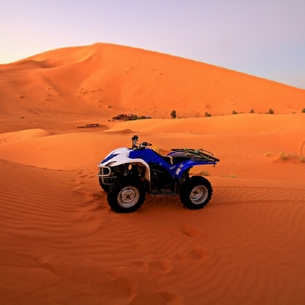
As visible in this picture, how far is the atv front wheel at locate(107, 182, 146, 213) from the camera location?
4.52 m

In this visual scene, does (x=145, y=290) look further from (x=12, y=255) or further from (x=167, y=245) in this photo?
(x=12, y=255)

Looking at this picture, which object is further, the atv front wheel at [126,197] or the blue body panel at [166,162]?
the blue body panel at [166,162]

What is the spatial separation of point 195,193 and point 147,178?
1.08m

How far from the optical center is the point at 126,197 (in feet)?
15.4

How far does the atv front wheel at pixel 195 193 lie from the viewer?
4910 mm

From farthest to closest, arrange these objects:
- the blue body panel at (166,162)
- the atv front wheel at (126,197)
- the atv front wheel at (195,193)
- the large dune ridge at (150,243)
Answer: the atv front wheel at (195,193) < the blue body panel at (166,162) < the atv front wheel at (126,197) < the large dune ridge at (150,243)

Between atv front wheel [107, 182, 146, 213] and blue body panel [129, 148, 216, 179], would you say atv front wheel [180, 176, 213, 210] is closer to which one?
blue body panel [129, 148, 216, 179]

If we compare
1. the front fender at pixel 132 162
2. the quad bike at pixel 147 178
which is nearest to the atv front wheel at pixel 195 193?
the quad bike at pixel 147 178

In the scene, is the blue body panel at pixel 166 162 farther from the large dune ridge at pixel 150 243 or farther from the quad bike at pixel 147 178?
the large dune ridge at pixel 150 243

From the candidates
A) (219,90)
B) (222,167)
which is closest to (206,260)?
(222,167)

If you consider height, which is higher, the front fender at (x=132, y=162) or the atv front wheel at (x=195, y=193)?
the front fender at (x=132, y=162)

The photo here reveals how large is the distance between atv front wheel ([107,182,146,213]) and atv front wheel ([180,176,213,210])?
2.59ft

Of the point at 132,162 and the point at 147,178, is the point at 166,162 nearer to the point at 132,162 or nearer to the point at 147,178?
the point at 147,178

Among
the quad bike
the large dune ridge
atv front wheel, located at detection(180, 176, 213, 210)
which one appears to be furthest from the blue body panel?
the large dune ridge
